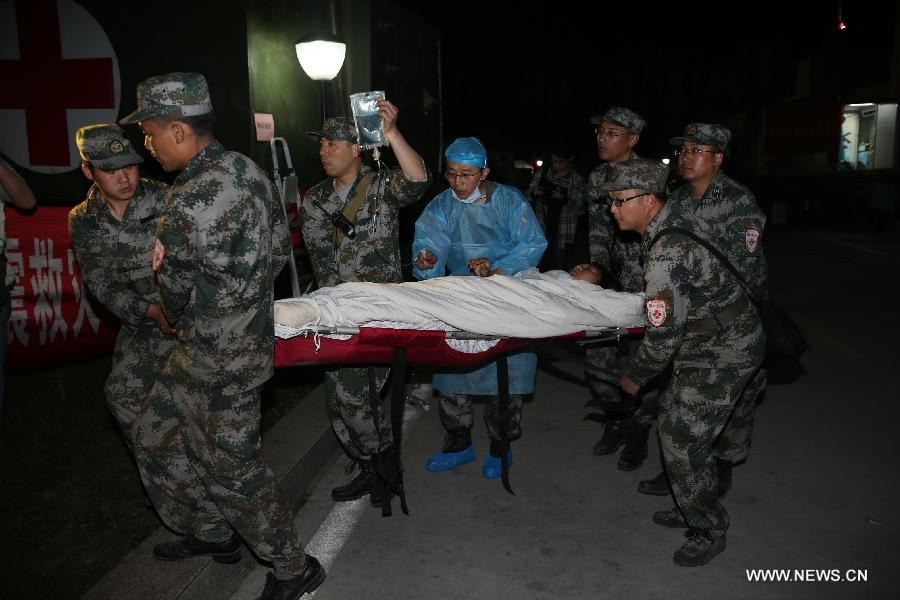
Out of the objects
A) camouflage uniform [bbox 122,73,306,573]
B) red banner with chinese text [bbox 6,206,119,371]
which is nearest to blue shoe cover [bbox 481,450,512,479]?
camouflage uniform [bbox 122,73,306,573]

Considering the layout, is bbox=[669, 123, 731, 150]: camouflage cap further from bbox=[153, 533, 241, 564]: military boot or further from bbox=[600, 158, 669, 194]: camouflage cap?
bbox=[153, 533, 241, 564]: military boot

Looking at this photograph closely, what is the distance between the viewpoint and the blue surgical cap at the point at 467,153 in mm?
4797

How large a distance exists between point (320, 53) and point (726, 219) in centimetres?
509

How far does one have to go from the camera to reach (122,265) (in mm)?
3859

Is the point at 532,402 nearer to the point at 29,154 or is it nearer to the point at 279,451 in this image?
the point at 279,451

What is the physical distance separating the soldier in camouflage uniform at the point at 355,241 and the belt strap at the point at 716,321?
1642 millimetres

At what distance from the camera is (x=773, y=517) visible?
4434mm

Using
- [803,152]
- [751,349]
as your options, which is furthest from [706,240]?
[803,152]

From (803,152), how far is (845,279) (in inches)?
766

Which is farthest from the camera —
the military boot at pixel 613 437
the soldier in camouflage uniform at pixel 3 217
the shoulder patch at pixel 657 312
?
the military boot at pixel 613 437

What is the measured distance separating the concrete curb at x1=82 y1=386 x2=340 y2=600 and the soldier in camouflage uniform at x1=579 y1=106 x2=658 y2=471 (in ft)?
6.29

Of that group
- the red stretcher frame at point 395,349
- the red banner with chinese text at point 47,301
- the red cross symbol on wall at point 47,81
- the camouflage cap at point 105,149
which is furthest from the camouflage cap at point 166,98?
the red cross symbol on wall at point 47,81

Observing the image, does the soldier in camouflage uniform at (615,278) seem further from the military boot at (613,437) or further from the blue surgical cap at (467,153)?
the blue surgical cap at (467,153)

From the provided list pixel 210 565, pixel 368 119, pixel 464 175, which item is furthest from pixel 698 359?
pixel 210 565
